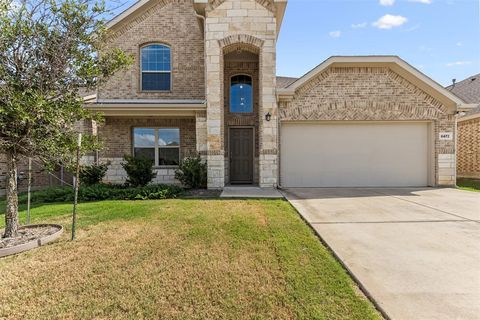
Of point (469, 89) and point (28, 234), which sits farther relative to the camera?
point (469, 89)

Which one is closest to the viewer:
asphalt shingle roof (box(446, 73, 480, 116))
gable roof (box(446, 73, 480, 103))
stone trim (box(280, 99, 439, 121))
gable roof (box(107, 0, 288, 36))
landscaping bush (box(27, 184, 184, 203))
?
landscaping bush (box(27, 184, 184, 203))

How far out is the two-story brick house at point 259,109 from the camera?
9.13 m

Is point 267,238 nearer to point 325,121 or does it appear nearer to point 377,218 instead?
point 377,218

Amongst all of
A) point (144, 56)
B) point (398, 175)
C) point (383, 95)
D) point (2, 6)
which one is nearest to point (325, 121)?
point (383, 95)

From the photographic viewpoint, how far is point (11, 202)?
4.38m

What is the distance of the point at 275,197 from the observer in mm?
7621

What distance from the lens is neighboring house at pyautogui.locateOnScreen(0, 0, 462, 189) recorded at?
9141 millimetres

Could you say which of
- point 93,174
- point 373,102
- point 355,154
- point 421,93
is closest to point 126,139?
point 93,174

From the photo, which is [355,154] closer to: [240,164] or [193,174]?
[240,164]

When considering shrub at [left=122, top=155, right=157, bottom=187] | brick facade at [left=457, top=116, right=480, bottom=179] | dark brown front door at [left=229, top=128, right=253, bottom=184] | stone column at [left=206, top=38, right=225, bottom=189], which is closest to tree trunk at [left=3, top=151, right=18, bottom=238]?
shrub at [left=122, top=155, right=157, bottom=187]

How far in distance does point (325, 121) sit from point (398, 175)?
369 centimetres

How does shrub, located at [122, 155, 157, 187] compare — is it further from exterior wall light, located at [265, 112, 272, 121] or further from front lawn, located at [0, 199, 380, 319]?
exterior wall light, located at [265, 112, 272, 121]

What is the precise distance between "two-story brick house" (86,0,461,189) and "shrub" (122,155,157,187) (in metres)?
1.54

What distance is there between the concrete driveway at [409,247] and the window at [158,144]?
605cm
